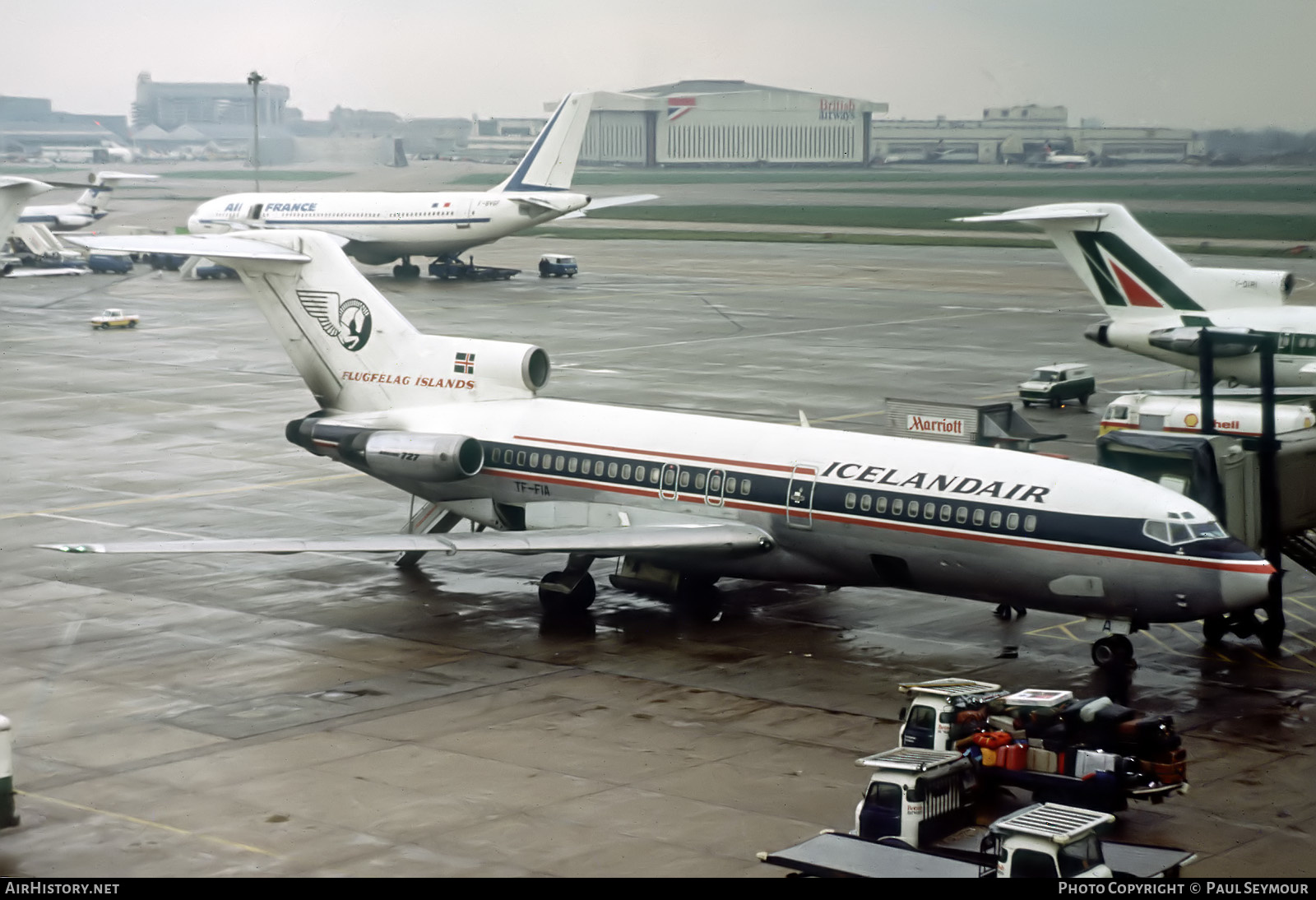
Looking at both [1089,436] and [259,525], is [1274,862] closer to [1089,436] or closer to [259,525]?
[259,525]

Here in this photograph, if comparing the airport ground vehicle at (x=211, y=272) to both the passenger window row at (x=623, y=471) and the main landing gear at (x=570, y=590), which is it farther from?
the main landing gear at (x=570, y=590)

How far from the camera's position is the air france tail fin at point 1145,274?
4438cm

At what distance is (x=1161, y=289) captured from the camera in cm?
4469

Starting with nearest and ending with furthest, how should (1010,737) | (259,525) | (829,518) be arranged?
(1010,737), (829,518), (259,525)

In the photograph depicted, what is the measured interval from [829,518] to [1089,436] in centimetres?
2053

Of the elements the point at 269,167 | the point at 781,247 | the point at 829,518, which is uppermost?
the point at 269,167

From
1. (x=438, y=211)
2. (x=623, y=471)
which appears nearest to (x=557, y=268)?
(x=438, y=211)

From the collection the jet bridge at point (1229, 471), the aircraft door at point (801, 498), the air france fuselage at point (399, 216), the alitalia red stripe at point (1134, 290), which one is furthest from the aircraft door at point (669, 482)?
the air france fuselage at point (399, 216)

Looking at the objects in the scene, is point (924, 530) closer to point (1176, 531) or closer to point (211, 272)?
point (1176, 531)

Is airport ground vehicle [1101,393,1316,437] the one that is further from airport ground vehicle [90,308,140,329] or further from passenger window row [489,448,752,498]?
airport ground vehicle [90,308,140,329]

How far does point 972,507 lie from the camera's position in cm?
2408

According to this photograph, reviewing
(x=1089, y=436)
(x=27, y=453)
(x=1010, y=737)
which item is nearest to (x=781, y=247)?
(x=1089, y=436)

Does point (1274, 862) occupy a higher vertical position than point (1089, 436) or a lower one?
lower

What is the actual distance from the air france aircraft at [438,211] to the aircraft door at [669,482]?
2317 inches
